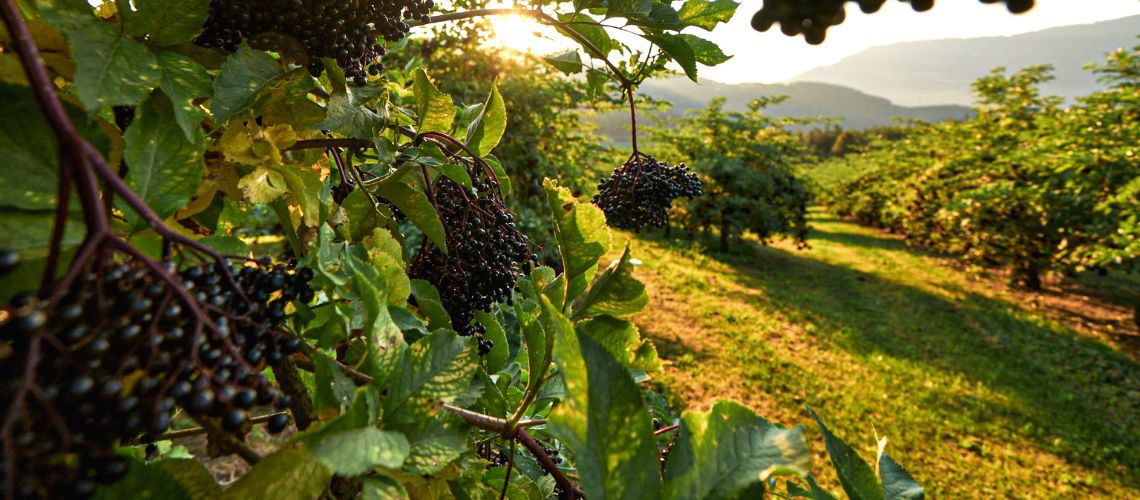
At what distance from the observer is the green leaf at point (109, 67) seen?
540 mm

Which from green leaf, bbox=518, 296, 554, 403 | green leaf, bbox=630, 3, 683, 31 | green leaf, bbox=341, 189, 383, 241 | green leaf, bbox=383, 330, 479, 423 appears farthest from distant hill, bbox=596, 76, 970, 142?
green leaf, bbox=383, 330, 479, 423

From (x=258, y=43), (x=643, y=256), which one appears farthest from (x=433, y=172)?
(x=643, y=256)

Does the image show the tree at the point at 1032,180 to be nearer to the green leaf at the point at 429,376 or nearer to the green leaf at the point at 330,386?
the green leaf at the point at 429,376

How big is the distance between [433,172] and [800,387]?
762 centimetres

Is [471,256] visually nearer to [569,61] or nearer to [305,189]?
Result: [305,189]

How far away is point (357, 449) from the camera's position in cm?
49

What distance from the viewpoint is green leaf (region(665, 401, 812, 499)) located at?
538 mm

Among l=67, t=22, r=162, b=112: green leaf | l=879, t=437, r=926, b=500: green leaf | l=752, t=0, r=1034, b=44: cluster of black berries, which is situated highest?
l=752, t=0, r=1034, b=44: cluster of black berries

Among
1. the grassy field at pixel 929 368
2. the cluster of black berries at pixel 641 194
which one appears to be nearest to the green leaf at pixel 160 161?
the cluster of black berries at pixel 641 194

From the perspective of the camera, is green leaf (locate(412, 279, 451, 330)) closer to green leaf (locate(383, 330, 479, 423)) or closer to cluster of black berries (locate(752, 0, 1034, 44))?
green leaf (locate(383, 330, 479, 423))

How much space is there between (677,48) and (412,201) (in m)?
0.75

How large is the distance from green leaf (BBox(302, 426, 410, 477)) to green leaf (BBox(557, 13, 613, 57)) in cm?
114

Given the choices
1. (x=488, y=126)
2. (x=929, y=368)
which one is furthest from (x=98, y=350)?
(x=929, y=368)

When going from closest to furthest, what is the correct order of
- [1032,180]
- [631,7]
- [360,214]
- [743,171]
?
[360,214] < [631,7] < [1032,180] < [743,171]
